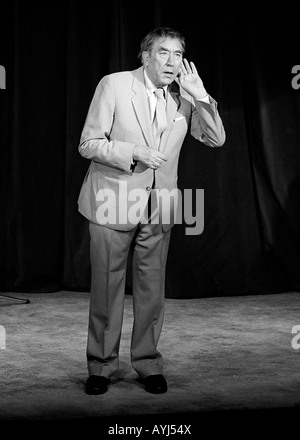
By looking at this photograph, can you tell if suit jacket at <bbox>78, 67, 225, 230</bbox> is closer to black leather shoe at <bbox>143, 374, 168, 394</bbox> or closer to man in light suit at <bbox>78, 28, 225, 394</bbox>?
man in light suit at <bbox>78, 28, 225, 394</bbox>

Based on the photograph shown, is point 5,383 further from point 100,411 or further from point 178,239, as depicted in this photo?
point 178,239

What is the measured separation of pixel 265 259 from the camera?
5.11 m

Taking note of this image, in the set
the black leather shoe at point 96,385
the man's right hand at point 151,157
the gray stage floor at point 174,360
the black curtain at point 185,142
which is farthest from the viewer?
the black curtain at point 185,142

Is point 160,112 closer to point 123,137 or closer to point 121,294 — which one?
point 123,137

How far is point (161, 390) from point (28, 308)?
1.90 metres

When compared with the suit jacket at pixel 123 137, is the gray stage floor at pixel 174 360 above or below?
below

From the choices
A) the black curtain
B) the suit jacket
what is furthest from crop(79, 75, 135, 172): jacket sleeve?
the black curtain

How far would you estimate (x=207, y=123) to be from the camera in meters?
2.72

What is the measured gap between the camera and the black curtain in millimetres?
4887

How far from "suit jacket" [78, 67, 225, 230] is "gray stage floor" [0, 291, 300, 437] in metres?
0.66

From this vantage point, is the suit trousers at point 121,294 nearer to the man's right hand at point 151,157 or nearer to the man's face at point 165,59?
the man's right hand at point 151,157

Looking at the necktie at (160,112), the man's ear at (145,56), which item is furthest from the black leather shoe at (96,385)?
the man's ear at (145,56)

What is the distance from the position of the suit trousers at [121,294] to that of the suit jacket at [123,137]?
0.09 metres

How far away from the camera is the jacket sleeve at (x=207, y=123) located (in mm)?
2689
